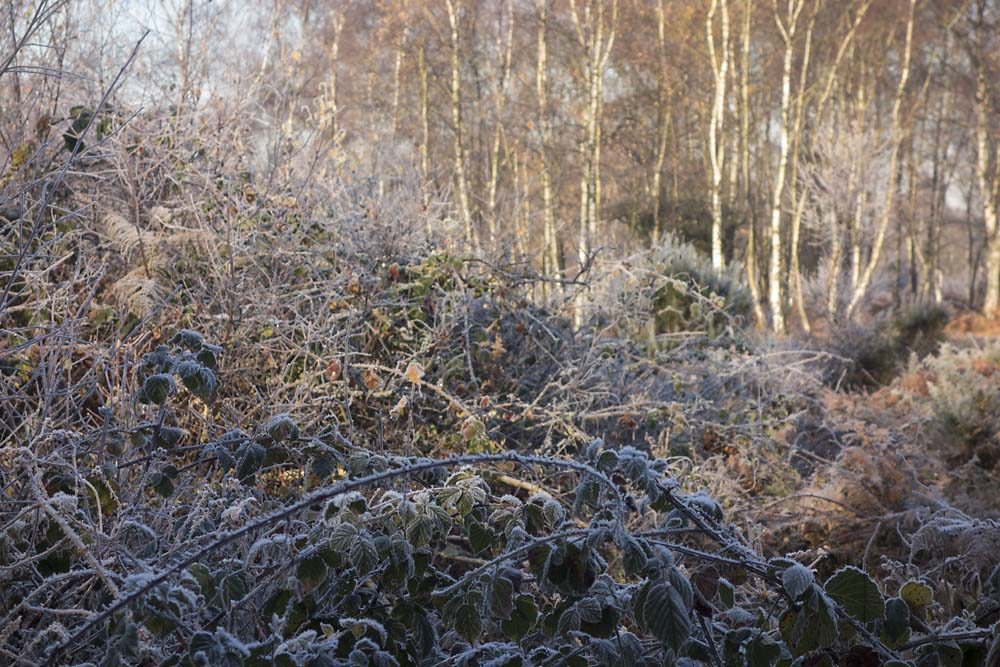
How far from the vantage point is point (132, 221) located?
4223 mm

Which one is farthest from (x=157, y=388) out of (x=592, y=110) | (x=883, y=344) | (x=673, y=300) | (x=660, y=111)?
(x=660, y=111)

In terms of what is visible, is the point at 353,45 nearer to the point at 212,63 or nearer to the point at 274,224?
the point at 212,63

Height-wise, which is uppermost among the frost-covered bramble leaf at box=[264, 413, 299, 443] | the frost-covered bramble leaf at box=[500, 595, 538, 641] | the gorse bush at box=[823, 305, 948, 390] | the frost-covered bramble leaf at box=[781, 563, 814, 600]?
the frost-covered bramble leaf at box=[264, 413, 299, 443]

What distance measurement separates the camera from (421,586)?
1.88 m

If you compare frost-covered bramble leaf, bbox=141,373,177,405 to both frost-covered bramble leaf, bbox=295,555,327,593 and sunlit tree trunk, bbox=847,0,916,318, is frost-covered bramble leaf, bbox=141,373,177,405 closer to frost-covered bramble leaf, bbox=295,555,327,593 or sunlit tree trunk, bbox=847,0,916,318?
frost-covered bramble leaf, bbox=295,555,327,593

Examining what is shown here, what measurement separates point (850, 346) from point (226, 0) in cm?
824

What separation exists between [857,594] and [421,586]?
82 cm

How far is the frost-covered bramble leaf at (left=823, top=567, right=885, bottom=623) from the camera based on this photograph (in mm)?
1619

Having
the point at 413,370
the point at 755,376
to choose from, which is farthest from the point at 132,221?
the point at 755,376

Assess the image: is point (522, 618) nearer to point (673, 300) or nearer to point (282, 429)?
point (282, 429)

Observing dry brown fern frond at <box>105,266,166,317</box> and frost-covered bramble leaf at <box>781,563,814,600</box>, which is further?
dry brown fern frond at <box>105,266,166,317</box>

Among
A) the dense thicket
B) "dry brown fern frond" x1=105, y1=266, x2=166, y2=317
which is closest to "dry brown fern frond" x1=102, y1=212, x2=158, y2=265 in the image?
the dense thicket

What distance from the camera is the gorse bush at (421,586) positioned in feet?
5.03

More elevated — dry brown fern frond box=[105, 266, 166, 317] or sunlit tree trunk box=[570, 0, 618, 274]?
sunlit tree trunk box=[570, 0, 618, 274]
